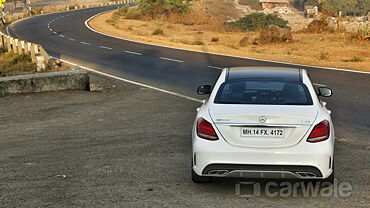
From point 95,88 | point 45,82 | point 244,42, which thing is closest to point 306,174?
point 45,82

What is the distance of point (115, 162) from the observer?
8.28 metres

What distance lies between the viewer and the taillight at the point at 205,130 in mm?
6339

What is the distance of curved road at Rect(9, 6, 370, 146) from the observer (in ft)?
39.6

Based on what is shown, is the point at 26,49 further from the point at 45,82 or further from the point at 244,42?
the point at 244,42

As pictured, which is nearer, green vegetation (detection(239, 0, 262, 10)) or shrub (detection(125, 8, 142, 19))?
shrub (detection(125, 8, 142, 19))

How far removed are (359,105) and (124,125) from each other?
5.61 metres

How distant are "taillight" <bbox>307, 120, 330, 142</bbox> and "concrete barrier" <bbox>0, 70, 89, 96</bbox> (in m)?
11.0

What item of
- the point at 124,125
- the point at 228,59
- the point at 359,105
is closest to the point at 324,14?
the point at 228,59

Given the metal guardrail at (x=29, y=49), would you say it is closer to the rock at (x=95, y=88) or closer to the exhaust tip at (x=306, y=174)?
the rock at (x=95, y=88)

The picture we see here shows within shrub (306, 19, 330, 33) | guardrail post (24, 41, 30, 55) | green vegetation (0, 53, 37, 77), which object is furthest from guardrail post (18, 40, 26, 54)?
shrub (306, 19, 330, 33)

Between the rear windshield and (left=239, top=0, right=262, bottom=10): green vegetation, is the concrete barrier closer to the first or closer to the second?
the rear windshield

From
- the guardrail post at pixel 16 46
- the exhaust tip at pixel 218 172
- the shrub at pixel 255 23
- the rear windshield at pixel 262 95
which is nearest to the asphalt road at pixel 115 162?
the exhaust tip at pixel 218 172

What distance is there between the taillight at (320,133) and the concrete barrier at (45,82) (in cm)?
1105

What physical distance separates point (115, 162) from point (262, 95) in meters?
2.59
